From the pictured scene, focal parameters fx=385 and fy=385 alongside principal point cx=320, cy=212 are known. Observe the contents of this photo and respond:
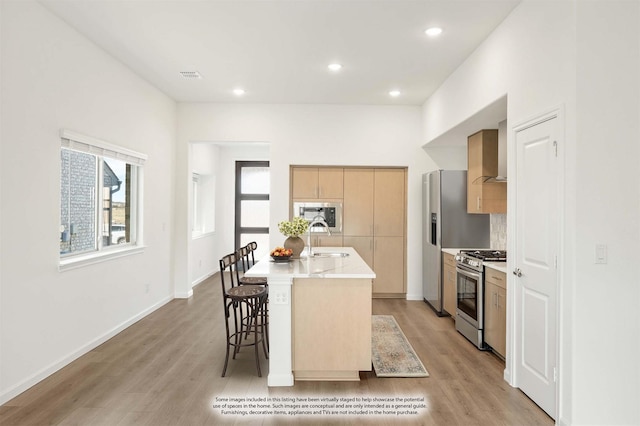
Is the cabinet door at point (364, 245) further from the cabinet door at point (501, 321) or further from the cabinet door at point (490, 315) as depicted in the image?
the cabinet door at point (501, 321)

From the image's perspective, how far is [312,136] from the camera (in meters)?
5.92

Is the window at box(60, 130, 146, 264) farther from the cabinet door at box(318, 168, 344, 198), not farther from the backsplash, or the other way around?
the backsplash

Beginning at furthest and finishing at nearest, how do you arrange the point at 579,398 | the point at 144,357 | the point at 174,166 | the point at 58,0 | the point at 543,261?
the point at 174,166 → the point at 144,357 → the point at 58,0 → the point at 543,261 → the point at 579,398

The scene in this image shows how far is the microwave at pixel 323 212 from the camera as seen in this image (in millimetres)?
5957

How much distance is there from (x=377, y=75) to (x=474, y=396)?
353 cm

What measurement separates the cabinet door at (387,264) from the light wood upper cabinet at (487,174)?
1634 mm

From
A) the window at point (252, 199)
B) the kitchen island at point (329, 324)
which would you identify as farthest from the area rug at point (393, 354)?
the window at point (252, 199)

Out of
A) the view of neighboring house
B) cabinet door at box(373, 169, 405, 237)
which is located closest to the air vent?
the view of neighboring house

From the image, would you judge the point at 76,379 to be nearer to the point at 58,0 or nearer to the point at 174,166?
the point at 58,0

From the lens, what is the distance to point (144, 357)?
11.7ft

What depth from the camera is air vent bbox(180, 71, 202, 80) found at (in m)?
4.59

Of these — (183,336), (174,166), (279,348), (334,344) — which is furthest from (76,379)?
(174,166)

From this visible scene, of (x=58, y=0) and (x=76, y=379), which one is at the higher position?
(x=58, y=0)

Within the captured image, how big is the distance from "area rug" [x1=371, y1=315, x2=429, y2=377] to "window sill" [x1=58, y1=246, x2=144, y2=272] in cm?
286
